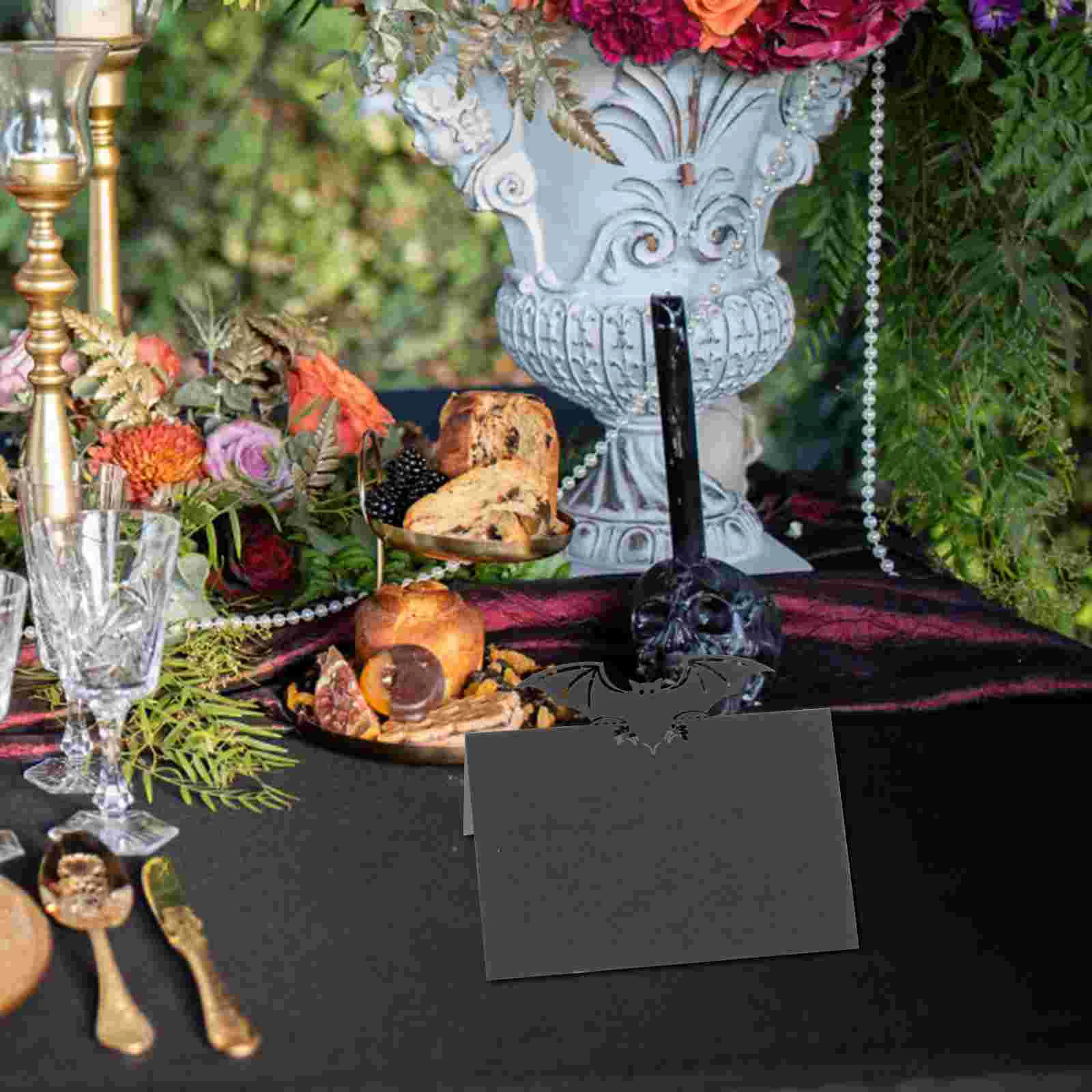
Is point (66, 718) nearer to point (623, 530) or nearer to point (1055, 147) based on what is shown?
point (623, 530)

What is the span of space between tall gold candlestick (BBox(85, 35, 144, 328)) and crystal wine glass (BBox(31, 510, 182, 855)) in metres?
0.31

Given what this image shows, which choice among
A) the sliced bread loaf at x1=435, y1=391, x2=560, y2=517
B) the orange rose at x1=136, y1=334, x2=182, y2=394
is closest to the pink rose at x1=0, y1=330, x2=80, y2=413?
the orange rose at x1=136, y1=334, x2=182, y2=394

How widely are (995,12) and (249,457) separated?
0.53 m

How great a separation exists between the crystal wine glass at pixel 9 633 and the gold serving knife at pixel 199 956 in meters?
0.06

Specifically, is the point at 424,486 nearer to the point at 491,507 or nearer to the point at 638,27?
the point at 491,507

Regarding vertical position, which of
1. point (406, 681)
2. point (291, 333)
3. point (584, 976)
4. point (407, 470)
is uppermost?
point (291, 333)

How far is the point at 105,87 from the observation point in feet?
3.22

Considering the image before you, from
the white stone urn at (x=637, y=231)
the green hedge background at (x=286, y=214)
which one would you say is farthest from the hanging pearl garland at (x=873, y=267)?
the green hedge background at (x=286, y=214)

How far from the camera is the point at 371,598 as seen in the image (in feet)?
2.80

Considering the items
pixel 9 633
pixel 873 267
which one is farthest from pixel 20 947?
pixel 873 267

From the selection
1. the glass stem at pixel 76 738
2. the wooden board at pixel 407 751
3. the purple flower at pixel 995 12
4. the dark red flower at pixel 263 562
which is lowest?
the wooden board at pixel 407 751

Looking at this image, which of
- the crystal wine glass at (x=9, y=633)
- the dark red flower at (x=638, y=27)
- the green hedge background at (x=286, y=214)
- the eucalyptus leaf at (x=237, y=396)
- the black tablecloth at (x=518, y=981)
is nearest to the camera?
the black tablecloth at (x=518, y=981)

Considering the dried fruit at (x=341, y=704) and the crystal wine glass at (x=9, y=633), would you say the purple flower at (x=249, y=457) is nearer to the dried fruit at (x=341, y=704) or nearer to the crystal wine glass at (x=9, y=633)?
the dried fruit at (x=341, y=704)

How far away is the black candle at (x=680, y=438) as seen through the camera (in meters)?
0.84
